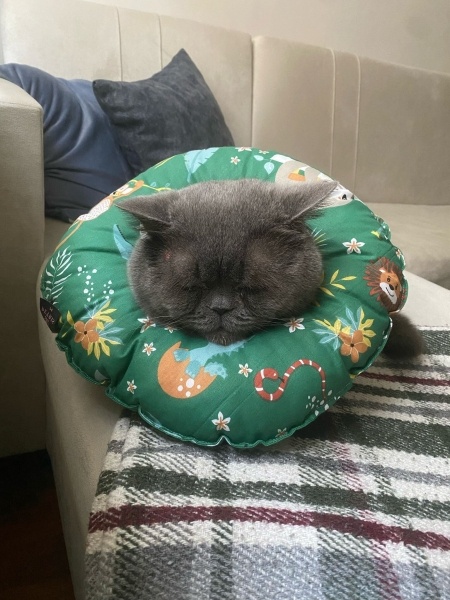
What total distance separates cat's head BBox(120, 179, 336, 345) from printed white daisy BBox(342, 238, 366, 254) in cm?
11

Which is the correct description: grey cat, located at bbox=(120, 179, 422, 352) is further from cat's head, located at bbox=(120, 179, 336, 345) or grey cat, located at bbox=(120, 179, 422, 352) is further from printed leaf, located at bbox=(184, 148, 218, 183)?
printed leaf, located at bbox=(184, 148, 218, 183)

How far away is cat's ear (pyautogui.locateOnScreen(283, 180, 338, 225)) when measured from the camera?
68cm

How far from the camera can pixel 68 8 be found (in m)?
1.59

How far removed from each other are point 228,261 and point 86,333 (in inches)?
9.9

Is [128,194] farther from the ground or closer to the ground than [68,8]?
closer to the ground

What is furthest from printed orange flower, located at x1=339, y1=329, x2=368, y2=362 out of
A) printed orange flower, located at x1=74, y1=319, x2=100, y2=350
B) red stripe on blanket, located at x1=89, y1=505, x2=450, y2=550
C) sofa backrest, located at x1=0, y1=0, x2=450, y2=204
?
sofa backrest, located at x1=0, y1=0, x2=450, y2=204

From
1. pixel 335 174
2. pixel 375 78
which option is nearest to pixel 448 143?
pixel 375 78

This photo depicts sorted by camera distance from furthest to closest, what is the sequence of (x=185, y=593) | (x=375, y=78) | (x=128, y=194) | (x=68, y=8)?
(x=375, y=78)
(x=68, y=8)
(x=128, y=194)
(x=185, y=593)

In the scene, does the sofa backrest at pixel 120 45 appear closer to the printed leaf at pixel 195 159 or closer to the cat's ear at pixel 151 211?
the printed leaf at pixel 195 159

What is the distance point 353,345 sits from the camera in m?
0.71

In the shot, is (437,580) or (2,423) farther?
(2,423)

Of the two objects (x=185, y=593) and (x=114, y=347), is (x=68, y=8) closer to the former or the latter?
(x=114, y=347)

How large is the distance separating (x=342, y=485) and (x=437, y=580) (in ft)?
0.49

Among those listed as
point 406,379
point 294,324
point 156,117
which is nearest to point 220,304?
point 294,324
